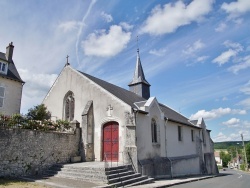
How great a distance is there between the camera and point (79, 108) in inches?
669

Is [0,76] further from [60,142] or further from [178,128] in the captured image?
[178,128]

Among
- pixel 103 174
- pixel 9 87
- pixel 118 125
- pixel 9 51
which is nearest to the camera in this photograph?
pixel 103 174

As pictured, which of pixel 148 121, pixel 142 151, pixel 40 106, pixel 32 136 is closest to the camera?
pixel 32 136

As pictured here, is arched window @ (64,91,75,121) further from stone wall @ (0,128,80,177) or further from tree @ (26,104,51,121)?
stone wall @ (0,128,80,177)

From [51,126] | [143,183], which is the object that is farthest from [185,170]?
[51,126]

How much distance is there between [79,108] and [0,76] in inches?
285

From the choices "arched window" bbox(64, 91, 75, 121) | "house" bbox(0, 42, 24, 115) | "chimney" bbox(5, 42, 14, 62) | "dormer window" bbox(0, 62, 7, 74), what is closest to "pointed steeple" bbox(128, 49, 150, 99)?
"arched window" bbox(64, 91, 75, 121)

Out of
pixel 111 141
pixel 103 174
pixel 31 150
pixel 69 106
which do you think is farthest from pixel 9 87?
pixel 103 174

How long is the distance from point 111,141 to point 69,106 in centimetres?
506

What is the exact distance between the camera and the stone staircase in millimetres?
10570

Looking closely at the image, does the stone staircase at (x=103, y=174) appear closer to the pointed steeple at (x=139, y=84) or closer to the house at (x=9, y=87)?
the house at (x=9, y=87)

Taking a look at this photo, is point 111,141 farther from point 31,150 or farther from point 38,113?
point 38,113

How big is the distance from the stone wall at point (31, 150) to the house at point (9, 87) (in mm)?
7342

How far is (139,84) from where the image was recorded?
25031 mm
